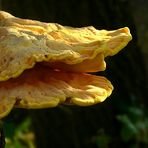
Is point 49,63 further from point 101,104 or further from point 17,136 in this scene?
point 101,104

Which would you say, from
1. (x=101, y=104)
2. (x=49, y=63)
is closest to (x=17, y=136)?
(x=101, y=104)

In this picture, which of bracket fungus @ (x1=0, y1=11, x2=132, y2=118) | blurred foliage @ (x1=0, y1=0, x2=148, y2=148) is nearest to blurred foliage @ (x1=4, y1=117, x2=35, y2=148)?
blurred foliage @ (x1=0, y1=0, x2=148, y2=148)

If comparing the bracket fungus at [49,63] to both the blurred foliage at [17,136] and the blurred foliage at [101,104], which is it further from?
the blurred foliage at [101,104]

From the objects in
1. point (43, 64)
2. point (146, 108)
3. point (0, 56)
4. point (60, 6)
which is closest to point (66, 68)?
point (43, 64)

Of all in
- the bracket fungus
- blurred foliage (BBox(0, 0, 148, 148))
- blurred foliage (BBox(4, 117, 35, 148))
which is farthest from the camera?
blurred foliage (BBox(0, 0, 148, 148))

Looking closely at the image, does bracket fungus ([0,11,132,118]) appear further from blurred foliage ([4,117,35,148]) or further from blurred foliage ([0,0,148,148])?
blurred foliage ([0,0,148,148])

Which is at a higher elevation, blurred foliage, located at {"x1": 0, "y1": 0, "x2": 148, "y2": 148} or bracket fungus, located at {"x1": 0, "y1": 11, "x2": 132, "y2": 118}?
bracket fungus, located at {"x1": 0, "y1": 11, "x2": 132, "y2": 118}
